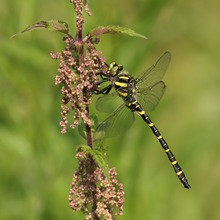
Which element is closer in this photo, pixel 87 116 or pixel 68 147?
pixel 87 116

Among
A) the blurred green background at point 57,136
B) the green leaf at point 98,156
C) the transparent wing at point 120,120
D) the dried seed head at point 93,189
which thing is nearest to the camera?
the green leaf at point 98,156

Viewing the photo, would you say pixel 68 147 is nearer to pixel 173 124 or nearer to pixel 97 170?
pixel 97 170

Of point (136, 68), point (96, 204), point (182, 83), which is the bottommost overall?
point (96, 204)

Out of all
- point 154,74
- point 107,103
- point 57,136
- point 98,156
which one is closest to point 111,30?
point 98,156

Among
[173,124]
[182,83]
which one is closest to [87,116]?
[173,124]

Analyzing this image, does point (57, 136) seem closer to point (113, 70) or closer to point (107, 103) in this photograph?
point (107, 103)

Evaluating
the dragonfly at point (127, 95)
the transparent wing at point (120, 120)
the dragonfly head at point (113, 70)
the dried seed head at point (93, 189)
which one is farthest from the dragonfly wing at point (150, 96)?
the dried seed head at point (93, 189)

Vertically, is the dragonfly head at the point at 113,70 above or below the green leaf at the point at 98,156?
above

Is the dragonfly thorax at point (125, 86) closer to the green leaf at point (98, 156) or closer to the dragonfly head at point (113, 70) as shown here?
the dragonfly head at point (113, 70)
